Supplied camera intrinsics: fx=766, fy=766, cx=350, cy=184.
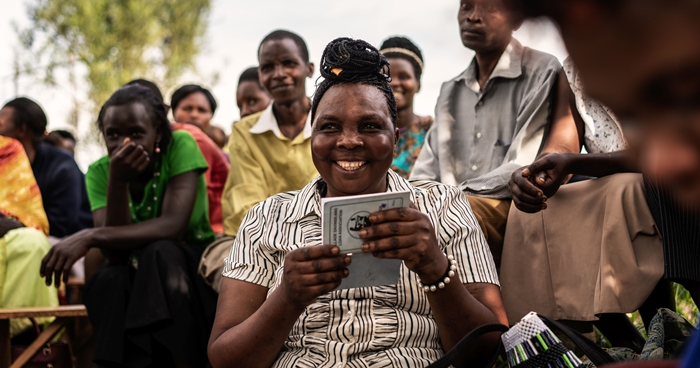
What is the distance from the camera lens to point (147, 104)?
4.50 metres

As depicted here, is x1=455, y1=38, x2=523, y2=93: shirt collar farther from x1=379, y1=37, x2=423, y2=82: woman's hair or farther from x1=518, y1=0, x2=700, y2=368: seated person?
x1=518, y1=0, x2=700, y2=368: seated person

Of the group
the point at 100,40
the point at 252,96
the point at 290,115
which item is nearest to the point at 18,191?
the point at 290,115

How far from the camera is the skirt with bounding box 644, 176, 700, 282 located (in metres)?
2.64

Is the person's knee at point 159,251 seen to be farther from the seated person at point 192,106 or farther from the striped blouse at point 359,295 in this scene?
the seated person at point 192,106

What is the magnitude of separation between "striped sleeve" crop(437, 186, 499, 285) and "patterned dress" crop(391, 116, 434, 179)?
2.33 m

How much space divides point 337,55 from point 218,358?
1187 mm

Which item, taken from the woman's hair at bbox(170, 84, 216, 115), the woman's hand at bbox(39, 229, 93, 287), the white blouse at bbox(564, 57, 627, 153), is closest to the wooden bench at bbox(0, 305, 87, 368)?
the woman's hand at bbox(39, 229, 93, 287)

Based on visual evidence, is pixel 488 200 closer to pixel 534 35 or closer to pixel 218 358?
pixel 218 358

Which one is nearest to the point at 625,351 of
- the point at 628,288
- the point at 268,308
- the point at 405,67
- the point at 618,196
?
the point at 628,288

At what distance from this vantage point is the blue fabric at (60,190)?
5.93 metres

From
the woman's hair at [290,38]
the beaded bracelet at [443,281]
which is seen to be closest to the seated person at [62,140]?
the woman's hair at [290,38]

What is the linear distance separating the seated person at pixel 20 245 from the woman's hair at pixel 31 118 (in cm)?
114

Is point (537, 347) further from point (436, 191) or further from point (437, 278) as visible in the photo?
point (436, 191)

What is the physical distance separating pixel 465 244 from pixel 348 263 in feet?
2.13
